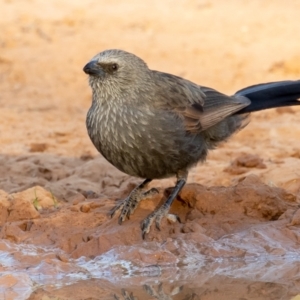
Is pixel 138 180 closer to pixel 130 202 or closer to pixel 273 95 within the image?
pixel 130 202

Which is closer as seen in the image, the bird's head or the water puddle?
the water puddle

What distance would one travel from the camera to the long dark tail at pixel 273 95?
8.17 m

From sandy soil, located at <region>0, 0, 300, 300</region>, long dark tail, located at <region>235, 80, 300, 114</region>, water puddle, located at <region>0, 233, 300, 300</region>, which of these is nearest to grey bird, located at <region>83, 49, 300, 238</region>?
long dark tail, located at <region>235, 80, 300, 114</region>

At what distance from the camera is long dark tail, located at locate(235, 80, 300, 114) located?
817cm

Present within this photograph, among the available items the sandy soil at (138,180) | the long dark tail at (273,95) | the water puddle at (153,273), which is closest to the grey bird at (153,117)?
the long dark tail at (273,95)

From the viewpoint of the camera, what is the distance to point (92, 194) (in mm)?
8531

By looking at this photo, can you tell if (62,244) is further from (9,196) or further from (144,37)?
(144,37)

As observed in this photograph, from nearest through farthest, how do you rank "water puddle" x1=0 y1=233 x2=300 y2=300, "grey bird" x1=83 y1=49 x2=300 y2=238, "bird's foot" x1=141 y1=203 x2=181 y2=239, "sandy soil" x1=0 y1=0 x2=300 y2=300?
"water puddle" x1=0 y1=233 x2=300 y2=300 → "sandy soil" x1=0 y1=0 x2=300 y2=300 → "bird's foot" x1=141 y1=203 x2=181 y2=239 → "grey bird" x1=83 y1=49 x2=300 y2=238

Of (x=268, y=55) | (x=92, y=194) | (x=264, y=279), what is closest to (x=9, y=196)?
(x=92, y=194)

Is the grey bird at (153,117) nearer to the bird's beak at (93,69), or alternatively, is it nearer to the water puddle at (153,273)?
the bird's beak at (93,69)

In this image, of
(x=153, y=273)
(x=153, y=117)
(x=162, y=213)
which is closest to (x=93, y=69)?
(x=153, y=117)

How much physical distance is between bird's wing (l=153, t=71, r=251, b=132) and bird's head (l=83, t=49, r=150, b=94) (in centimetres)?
23

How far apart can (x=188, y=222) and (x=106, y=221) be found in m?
0.67

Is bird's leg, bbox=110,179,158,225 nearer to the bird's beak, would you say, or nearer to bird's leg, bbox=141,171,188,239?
bird's leg, bbox=141,171,188,239
